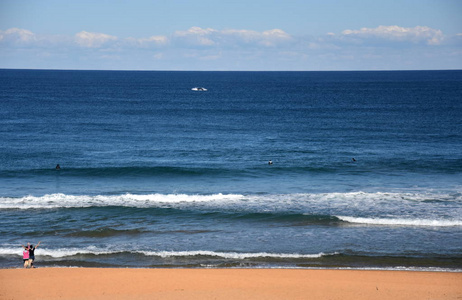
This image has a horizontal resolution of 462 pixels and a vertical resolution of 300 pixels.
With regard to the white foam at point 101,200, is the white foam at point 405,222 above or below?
above

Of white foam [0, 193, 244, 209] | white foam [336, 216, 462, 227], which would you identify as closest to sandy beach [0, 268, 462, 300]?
white foam [336, 216, 462, 227]

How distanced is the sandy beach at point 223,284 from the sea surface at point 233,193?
1.31m

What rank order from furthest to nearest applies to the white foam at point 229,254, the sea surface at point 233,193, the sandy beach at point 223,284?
the sea surface at point 233,193
the white foam at point 229,254
the sandy beach at point 223,284

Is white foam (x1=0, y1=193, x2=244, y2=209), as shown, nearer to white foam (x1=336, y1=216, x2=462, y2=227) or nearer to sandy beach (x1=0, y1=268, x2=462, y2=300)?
white foam (x1=336, y1=216, x2=462, y2=227)

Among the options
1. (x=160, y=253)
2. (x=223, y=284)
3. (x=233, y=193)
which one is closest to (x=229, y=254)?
(x=160, y=253)

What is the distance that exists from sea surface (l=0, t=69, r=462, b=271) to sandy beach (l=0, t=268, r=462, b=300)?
51.7 inches

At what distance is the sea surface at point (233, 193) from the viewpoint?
72.3 ft

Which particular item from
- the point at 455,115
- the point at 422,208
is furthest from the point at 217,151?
the point at 455,115

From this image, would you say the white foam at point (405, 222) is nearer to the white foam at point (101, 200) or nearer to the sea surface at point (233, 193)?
the sea surface at point (233, 193)

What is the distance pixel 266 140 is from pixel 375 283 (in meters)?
33.5

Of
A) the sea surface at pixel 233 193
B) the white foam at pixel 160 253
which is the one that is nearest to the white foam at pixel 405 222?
the sea surface at pixel 233 193

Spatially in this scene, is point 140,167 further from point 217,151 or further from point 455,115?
point 455,115

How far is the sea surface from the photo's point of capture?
72.3 ft

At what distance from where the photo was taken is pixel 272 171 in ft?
125
